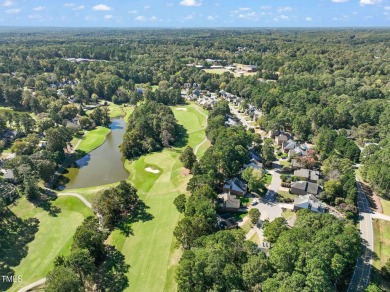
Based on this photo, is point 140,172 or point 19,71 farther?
point 19,71

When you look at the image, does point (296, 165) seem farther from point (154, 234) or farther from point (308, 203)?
point (154, 234)

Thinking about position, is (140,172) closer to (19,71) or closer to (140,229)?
(140,229)

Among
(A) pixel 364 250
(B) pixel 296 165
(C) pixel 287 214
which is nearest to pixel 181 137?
(B) pixel 296 165

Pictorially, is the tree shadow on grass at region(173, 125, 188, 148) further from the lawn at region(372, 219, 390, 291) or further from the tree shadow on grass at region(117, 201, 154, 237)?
the lawn at region(372, 219, 390, 291)

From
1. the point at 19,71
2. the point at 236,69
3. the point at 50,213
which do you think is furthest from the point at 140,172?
the point at 236,69

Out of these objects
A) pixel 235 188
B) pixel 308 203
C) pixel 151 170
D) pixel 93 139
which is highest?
pixel 308 203

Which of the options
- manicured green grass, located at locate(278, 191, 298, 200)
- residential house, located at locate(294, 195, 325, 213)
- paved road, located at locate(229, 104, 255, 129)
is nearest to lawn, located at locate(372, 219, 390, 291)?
residential house, located at locate(294, 195, 325, 213)

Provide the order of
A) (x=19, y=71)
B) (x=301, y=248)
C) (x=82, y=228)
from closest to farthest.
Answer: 1. (x=301, y=248)
2. (x=82, y=228)
3. (x=19, y=71)
